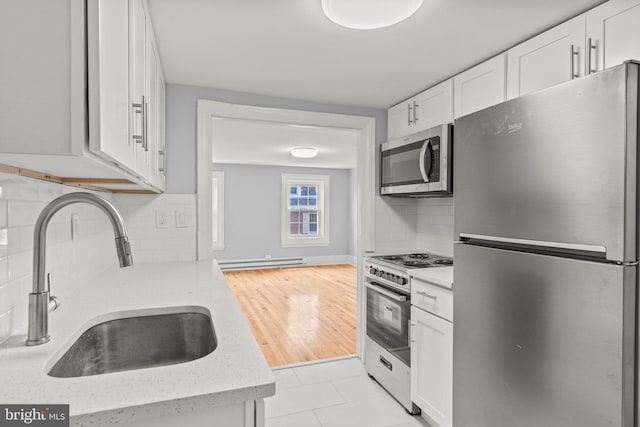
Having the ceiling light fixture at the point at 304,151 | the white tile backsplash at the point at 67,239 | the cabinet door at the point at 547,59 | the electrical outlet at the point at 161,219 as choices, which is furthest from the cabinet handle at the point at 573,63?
the ceiling light fixture at the point at 304,151

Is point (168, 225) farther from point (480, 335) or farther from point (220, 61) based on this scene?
point (480, 335)

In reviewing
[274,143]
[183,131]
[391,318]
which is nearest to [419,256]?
[391,318]

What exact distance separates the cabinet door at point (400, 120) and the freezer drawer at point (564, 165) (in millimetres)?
1137

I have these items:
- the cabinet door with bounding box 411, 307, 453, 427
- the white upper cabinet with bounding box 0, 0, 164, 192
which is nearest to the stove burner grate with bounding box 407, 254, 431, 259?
the cabinet door with bounding box 411, 307, 453, 427

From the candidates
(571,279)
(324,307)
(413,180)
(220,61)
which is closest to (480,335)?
(571,279)

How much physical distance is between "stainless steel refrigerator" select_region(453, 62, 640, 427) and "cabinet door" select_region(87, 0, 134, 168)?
133cm

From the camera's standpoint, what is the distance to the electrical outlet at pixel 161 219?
240cm

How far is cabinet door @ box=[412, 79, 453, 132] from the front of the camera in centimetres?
229

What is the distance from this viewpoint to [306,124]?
2.78 meters

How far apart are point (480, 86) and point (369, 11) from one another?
1.00m

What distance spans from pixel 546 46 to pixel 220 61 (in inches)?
66.2

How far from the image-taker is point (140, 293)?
4.92 feet

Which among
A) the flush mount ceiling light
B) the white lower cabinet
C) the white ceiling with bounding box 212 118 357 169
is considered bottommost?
the white lower cabinet

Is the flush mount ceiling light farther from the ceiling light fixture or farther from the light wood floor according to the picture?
the ceiling light fixture
